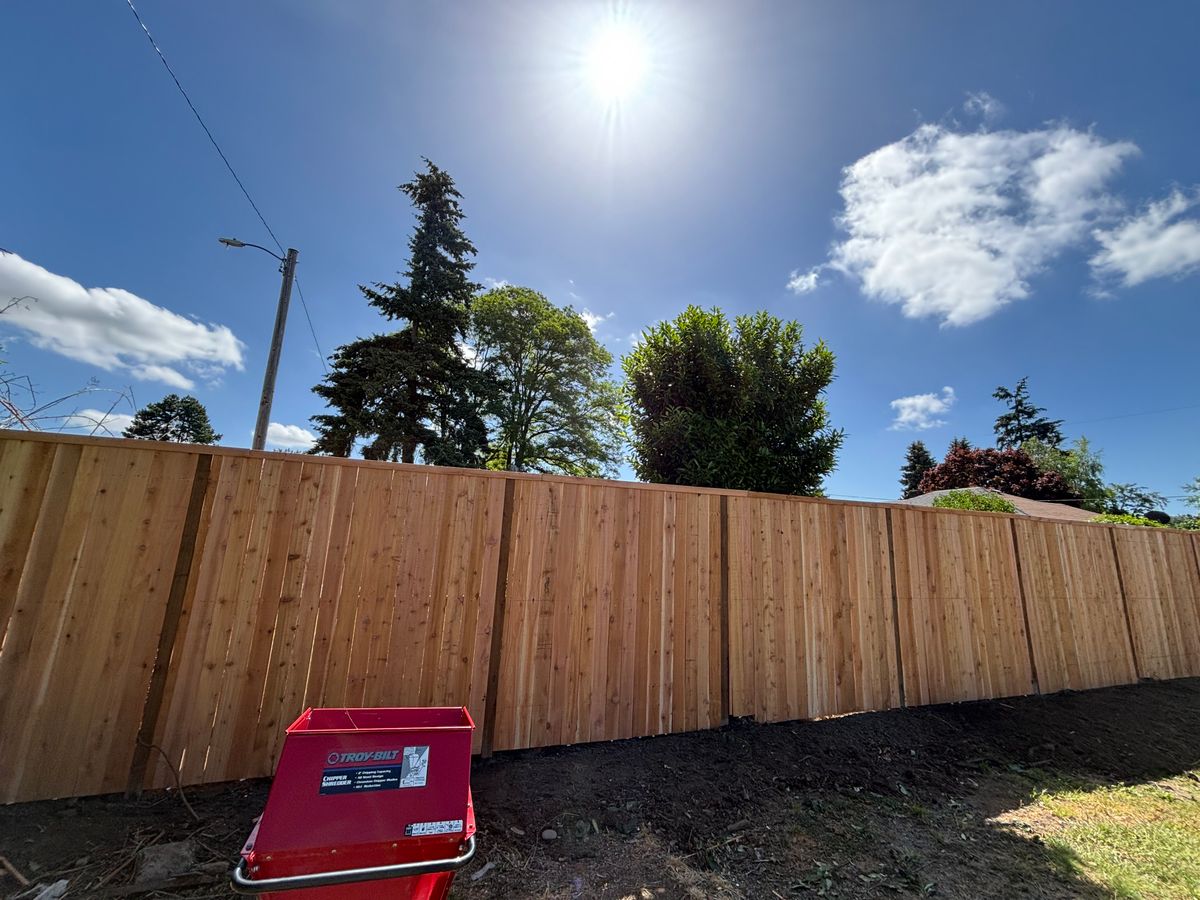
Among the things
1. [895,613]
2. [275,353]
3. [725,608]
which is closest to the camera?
[725,608]

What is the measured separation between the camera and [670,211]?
603cm

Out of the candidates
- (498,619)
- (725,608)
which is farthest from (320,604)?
(725,608)

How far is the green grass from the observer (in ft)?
6.94

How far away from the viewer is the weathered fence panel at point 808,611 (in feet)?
11.6

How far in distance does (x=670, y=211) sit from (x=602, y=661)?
5615mm

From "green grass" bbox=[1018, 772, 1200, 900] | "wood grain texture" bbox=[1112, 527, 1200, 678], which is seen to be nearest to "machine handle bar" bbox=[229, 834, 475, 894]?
"green grass" bbox=[1018, 772, 1200, 900]

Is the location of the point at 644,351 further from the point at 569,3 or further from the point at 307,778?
the point at 307,778

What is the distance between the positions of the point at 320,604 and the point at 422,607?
56 centimetres

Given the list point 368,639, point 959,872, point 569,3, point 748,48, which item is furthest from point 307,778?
point 748,48

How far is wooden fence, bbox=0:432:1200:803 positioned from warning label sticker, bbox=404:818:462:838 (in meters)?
1.43

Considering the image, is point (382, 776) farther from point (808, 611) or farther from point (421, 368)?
point (421, 368)

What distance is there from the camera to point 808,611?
3.75 meters

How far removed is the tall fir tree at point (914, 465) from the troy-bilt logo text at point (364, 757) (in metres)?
43.5

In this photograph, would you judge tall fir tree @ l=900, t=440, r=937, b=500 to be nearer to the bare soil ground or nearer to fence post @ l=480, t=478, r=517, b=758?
the bare soil ground
